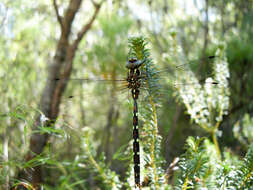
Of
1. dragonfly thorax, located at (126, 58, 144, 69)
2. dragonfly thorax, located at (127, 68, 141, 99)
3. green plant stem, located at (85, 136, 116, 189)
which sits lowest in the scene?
green plant stem, located at (85, 136, 116, 189)

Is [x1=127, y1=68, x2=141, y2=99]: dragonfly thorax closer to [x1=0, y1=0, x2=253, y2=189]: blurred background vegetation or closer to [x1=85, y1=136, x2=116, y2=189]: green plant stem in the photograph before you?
[x1=0, y1=0, x2=253, y2=189]: blurred background vegetation

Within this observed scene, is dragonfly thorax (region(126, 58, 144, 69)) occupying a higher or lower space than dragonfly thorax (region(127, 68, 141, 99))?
higher

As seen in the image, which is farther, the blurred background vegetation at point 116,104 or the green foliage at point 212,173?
the blurred background vegetation at point 116,104

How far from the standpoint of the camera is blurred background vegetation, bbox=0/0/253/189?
22.8 inches

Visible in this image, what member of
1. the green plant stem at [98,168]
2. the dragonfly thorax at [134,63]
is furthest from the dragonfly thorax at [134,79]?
the green plant stem at [98,168]

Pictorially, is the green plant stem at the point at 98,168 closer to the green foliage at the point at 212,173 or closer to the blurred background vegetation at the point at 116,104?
the blurred background vegetation at the point at 116,104

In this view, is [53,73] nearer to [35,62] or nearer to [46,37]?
[35,62]

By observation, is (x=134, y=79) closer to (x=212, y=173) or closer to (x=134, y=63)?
(x=134, y=63)

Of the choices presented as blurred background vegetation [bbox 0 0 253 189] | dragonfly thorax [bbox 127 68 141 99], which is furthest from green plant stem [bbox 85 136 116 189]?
dragonfly thorax [bbox 127 68 141 99]

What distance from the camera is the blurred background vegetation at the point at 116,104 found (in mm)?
578

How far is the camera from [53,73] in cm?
144

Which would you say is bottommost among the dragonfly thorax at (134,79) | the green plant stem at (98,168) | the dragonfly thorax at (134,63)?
the green plant stem at (98,168)

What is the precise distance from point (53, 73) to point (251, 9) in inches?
62.0

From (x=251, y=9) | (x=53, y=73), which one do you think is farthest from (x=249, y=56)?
(x=53, y=73)
